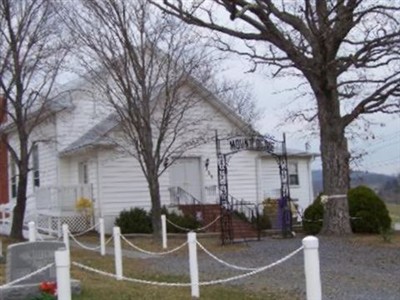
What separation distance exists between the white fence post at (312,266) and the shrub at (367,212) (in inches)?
660

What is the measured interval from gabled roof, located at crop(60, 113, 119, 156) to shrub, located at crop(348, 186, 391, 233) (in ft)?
30.9

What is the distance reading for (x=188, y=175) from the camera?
32.4m

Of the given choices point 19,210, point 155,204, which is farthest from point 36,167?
point 155,204

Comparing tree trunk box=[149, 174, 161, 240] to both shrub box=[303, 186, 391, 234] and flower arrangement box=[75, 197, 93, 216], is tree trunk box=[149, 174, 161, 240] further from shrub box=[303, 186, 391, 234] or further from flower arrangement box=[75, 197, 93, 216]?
flower arrangement box=[75, 197, 93, 216]

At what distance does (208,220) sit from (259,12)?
11.3 meters

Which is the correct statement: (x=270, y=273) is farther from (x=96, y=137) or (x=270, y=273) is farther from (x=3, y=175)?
(x=3, y=175)

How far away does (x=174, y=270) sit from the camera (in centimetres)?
1619

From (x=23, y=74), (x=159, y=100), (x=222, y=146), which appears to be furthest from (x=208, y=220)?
(x=23, y=74)

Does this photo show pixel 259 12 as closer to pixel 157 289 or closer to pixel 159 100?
pixel 159 100

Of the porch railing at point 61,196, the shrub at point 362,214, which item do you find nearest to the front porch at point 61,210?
the porch railing at point 61,196

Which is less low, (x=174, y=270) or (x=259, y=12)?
(x=259, y=12)

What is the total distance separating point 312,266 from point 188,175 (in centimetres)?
2472

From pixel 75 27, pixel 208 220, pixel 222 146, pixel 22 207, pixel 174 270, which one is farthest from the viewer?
pixel 222 146

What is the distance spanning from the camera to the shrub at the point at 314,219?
25.3m
